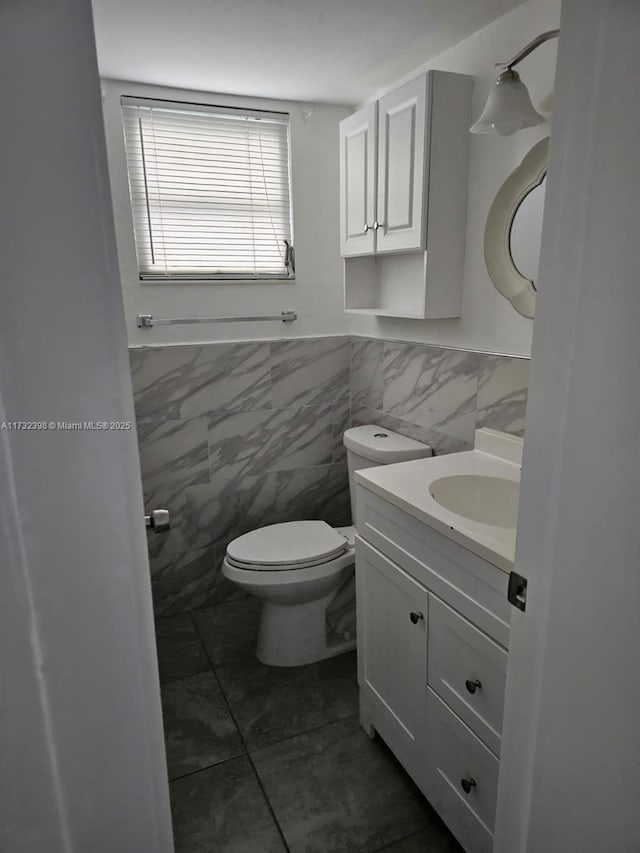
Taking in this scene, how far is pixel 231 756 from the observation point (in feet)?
5.73

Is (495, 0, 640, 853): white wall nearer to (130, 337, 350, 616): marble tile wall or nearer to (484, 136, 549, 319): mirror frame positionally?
(484, 136, 549, 319): mirror frame

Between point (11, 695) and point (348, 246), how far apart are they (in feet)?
6.62

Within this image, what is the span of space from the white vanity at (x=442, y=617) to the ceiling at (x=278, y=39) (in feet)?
4.25

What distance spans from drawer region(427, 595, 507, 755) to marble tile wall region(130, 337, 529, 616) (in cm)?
87

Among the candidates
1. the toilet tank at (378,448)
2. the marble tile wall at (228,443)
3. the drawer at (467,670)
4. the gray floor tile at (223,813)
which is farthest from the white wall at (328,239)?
the gray floor tile at (223,813)

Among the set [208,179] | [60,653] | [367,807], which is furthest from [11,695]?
[208,179]

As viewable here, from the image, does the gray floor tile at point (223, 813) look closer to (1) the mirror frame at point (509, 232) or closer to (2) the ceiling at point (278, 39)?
(1) the mirror frame at point (509, 232)

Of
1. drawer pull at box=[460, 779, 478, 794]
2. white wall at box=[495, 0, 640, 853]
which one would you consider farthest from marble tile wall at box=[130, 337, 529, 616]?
white wall at box=[495, 0, 640, 853]

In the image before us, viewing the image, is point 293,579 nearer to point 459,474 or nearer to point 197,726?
point 197,726

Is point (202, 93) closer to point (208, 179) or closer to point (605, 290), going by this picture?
point (208, 179)

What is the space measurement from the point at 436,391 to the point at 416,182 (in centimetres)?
75

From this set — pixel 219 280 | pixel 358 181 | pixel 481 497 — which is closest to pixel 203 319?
pixel 219 280

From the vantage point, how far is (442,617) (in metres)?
1.33

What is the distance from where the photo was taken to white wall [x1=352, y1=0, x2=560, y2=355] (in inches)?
59.2
